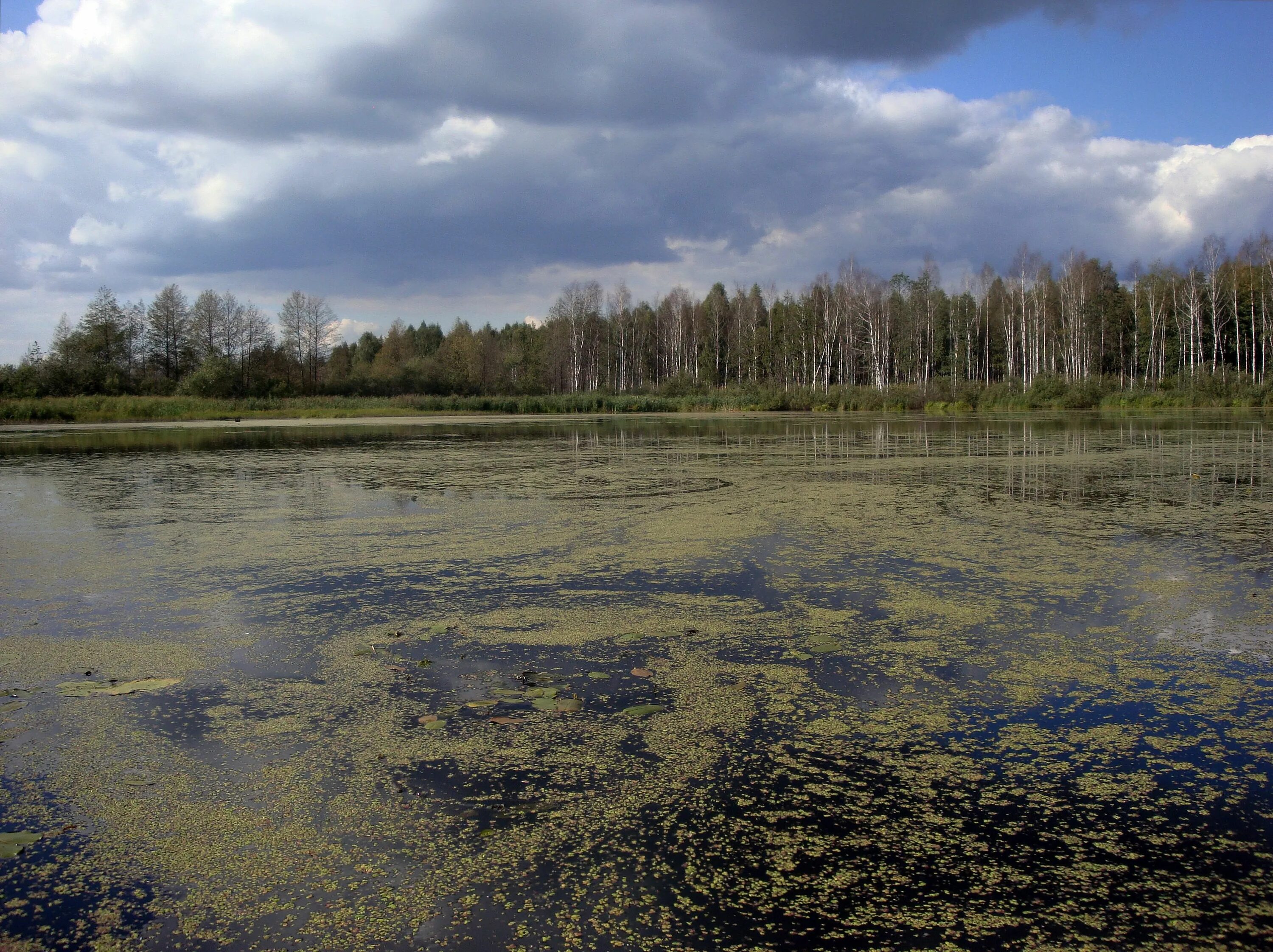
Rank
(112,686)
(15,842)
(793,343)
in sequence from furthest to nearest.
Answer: (793,343) < (112,686) < (15,842)

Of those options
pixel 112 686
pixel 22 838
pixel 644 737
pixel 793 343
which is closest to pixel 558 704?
pixel 644 737

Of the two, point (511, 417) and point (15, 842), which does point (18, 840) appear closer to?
point (15, 842)

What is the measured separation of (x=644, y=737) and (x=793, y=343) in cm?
5341

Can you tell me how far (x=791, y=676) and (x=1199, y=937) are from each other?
5.67ft

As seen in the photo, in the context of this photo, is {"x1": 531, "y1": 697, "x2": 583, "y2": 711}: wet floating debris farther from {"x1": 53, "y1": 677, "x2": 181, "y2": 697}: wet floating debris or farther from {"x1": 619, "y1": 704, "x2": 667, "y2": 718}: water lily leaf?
{"x1": 53, "y1": 677, "x2": 181, "y2": 697}: wet floating debris

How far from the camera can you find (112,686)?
3438 millimetres

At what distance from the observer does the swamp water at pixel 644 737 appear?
1.94 meters

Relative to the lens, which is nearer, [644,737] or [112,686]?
[644,737]

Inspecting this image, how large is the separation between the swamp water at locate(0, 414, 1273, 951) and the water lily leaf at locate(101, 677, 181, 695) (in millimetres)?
32

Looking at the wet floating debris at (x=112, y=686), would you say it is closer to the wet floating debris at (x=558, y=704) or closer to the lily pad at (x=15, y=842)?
the lily pad at (x=15, y=842)

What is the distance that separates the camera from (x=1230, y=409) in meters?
34.1

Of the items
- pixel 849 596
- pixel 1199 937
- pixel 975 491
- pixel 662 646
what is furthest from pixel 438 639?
pixel 975 491

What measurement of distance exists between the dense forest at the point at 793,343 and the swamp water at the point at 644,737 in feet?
122

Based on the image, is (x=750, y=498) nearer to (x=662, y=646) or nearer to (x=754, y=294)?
(x=662, y=646)
